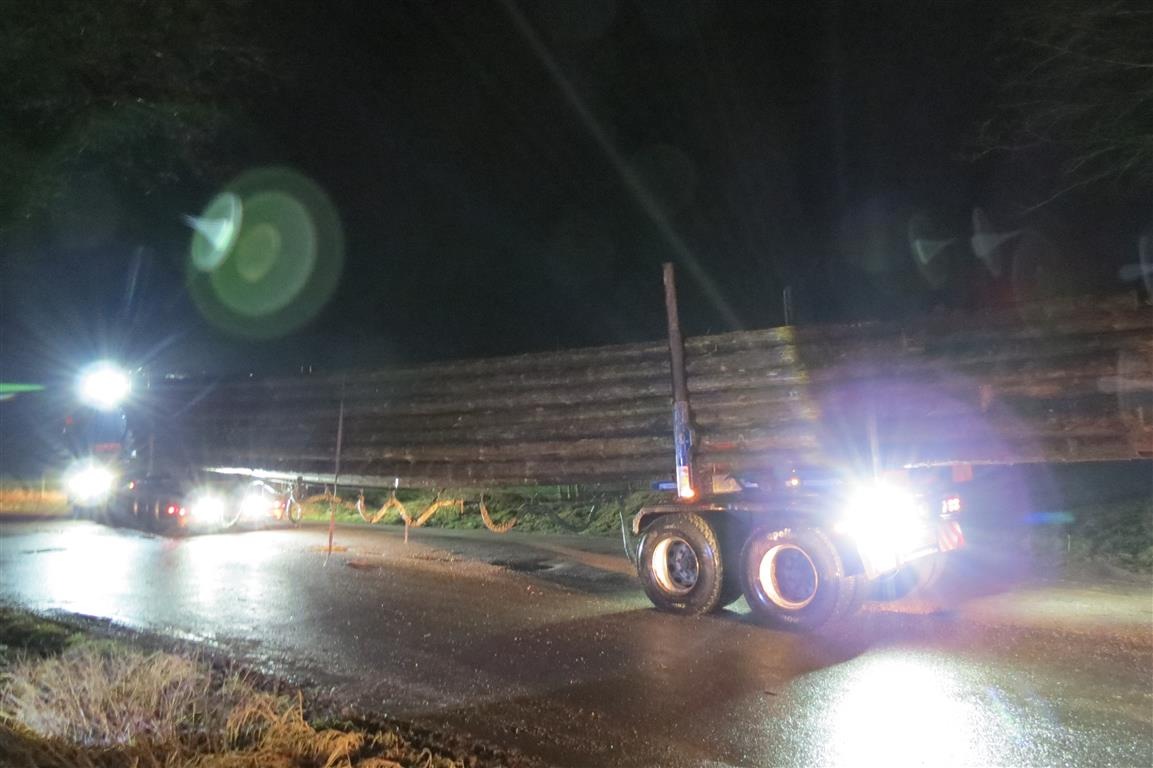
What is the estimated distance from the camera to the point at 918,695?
6594mm

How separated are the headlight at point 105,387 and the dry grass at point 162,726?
15.0m

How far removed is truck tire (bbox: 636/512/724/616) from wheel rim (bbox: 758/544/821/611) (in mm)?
520

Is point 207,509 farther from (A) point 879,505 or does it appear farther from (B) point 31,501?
(A) point 879,505

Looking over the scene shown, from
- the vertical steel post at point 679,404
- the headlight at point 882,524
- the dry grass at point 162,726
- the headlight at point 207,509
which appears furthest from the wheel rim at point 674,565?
the headlight at point 207,509

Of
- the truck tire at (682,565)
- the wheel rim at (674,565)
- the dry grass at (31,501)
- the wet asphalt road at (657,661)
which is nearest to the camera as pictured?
the wet asphalt road at (657,661)

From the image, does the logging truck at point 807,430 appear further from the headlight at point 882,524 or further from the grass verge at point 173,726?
the grass verge at point 173,726

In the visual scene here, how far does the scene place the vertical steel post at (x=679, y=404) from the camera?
1039 centimetres

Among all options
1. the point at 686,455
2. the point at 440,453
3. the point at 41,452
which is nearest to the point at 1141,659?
the point at 686,455

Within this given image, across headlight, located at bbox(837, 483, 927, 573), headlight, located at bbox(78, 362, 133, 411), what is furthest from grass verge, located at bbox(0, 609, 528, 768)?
headlight, located at bbox(78, 362, 133, 411)

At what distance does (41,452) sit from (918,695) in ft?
123

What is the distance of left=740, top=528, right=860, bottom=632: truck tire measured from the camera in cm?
859

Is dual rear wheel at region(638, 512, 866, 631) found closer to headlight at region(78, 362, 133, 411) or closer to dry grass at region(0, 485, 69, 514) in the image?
headlight at region(78, 362, 133, 411)

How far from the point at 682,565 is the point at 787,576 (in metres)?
1.22

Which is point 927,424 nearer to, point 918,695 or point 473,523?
point 918,695
